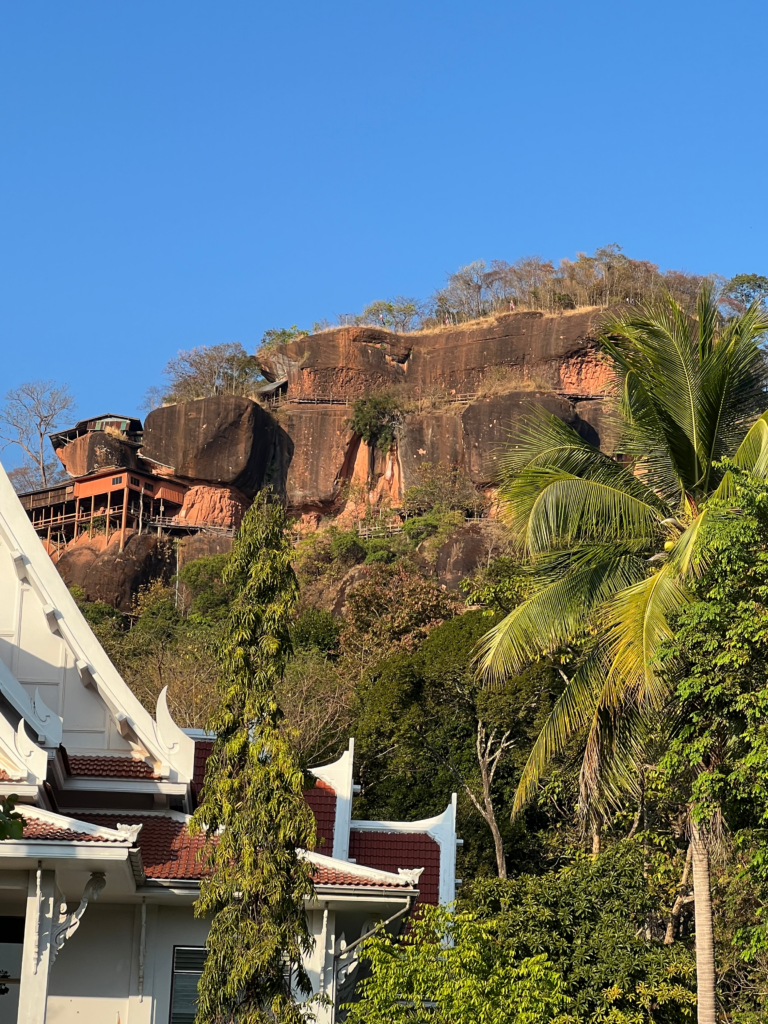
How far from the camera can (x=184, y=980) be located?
1272cm

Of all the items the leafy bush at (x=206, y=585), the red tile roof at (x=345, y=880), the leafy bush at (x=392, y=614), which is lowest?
the red tile roof at (x=345, y=880)

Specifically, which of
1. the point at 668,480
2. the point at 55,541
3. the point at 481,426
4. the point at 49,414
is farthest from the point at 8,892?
the point at 49,414

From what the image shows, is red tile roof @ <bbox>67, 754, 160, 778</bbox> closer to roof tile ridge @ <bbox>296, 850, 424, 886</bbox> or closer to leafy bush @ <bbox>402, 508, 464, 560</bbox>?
roof tile ridge @ <bbox>296, 850, 424, 886</bbox>

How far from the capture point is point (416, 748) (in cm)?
2983

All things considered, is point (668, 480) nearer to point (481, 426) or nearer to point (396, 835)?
point (396, 835)

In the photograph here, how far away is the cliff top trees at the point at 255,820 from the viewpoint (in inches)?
373

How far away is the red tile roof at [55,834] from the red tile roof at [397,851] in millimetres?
4124

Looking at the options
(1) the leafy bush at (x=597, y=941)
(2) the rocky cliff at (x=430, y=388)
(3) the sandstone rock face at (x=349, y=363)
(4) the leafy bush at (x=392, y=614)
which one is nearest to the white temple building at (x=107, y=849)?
(1) the leafy bush at (x=597, y=941)

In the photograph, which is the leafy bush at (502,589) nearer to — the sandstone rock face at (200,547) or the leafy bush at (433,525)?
the leafy bush at (433,525)

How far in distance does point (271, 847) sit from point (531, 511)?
18.9ft

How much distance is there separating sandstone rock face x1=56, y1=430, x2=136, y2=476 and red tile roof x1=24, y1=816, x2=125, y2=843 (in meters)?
51.5

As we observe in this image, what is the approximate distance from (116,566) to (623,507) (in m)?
44.1

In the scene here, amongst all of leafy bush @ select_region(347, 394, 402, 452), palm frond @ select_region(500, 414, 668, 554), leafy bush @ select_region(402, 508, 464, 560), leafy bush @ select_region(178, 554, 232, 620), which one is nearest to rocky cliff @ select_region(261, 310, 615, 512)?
leafy bush @ select_region(347, 394, 402, 452)

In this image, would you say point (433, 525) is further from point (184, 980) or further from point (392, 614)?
point (184, 980)
